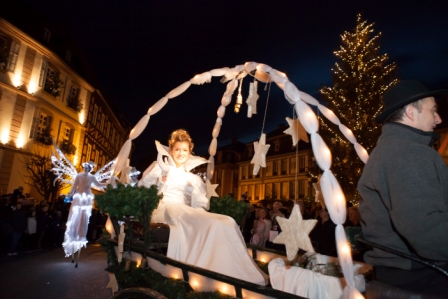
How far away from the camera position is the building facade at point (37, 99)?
15484mm

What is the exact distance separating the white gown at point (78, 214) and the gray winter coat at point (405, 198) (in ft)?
21.6

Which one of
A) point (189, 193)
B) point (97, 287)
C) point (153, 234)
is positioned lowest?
point (97, 287)

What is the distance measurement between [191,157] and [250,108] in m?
1.34

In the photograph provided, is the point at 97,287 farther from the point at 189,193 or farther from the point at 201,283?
the point at 201,283

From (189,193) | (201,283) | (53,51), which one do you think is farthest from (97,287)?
(53,51)

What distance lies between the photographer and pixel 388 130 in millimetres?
1843

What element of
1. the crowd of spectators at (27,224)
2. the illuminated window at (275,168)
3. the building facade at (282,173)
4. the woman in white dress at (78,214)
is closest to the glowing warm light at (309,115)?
the woman in white dress at (78,214)

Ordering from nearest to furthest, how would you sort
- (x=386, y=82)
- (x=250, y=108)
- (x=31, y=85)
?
(x=250, y=108) → (x=386, y=82) → (x=31, y=85)

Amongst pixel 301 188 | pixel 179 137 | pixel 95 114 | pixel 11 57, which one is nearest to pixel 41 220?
pixel 179 137

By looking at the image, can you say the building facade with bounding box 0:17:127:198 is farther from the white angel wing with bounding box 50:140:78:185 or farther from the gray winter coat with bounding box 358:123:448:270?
the gray winter coat with bounding box 358:123:448:270

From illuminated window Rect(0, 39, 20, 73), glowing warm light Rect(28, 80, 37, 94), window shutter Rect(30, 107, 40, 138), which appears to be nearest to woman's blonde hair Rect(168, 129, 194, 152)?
illuminated window Rect(0, 39, 20, 73)

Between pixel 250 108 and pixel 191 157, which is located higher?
pixel 250 108

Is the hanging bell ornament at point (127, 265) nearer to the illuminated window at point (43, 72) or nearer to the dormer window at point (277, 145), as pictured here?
the illuminated window at point (43, 72)

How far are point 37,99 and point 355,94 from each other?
55.1 ft
